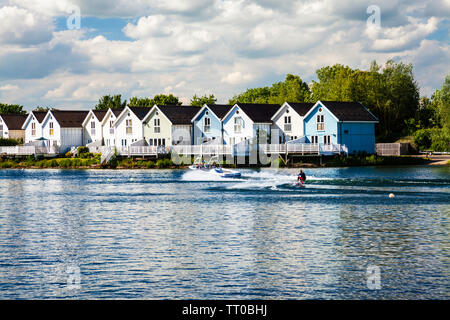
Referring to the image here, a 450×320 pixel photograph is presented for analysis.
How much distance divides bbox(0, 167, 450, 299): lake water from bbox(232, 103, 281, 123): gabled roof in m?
42.7

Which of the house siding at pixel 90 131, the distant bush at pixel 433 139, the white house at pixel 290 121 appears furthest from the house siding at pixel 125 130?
the distant bush at pixel 433 139

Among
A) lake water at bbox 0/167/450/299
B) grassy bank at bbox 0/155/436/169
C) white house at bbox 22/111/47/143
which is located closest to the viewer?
lake water at bbox 0/167/450/299

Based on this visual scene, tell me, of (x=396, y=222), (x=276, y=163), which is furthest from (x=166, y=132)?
(x=396, y=222)

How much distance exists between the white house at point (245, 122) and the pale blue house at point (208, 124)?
130 centimetres

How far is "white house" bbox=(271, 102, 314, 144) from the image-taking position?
9706cm

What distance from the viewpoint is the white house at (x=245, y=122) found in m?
98.0

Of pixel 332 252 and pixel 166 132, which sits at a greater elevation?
pixel 166 132

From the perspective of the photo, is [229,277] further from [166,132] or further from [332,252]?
[166,132]

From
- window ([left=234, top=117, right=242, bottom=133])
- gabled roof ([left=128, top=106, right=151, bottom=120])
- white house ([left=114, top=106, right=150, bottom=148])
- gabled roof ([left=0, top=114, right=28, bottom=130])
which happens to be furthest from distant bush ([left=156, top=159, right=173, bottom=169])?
gabled roof ([left=0, top=114, right=28, bottom=130])

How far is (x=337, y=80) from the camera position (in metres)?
118

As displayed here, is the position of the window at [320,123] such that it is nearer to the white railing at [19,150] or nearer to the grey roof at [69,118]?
the white railing at [19,150]

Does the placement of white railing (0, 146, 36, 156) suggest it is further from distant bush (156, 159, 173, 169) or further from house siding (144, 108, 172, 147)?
distant bush (156, 159, 173, 169)
